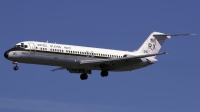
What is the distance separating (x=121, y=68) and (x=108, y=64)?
2.28m

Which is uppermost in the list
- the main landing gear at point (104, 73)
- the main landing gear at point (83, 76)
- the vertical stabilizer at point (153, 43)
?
the vertical stabilizer at point (153, 43)

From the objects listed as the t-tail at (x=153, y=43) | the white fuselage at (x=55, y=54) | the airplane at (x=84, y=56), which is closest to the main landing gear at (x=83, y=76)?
the airplane at (x=84, y=56)

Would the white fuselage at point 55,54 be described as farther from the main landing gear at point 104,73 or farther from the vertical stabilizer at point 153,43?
the vertical stabilizer at point 153,43

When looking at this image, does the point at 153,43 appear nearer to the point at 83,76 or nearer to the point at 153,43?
the point at 153,43

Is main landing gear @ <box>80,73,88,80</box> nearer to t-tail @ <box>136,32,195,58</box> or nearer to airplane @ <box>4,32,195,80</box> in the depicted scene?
airplane @ <box>4,32,195,80</box>

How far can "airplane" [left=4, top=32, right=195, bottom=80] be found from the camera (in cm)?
7912

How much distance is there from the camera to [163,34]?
3573 inches

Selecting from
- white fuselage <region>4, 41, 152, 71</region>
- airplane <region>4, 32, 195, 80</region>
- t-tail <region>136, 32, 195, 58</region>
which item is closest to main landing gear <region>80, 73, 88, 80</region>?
airplane <region>4, 32, 195, 80</region>

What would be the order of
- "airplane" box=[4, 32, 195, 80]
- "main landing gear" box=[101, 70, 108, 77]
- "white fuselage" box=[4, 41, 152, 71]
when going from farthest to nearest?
"main landing gear" box=[101, 70, 108, 77], "airplane" box=[4, 32, 195, 80], "white fuselage" box=[4, 41, 152, 71]

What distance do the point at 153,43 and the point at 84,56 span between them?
533 inches

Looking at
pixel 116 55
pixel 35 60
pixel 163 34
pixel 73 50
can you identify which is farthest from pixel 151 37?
pixel 35 60

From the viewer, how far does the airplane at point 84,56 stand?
79.1 meters

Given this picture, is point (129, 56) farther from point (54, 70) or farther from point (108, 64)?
point (54, 70)

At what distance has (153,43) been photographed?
298 ft
